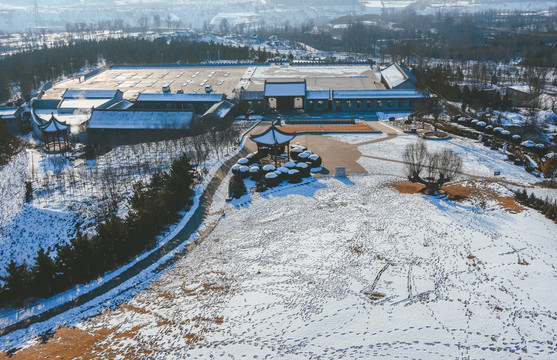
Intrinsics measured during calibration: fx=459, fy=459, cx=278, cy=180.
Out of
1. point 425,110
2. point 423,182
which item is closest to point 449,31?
point 425,110

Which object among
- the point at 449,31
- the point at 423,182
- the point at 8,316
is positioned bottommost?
the point at 8,316

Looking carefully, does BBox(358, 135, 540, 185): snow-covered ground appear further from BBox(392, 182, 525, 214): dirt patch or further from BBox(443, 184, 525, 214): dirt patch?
BBox(443, 184, 525, 214): dirt patch

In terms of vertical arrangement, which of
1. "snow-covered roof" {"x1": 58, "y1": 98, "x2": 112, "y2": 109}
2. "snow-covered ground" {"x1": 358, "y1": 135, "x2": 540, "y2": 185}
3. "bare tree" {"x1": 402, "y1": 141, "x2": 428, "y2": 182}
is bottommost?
"snow-covered ground" {"x1": 358, "y1": 135, "x2": 540, "y2": 185}

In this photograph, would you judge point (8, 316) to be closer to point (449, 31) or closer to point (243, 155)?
point (243, 155)

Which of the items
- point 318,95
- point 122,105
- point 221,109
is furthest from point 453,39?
point 122,105

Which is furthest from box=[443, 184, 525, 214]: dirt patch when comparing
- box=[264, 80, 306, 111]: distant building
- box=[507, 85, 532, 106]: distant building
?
box=[507, 85, 532, 106]: distant building
